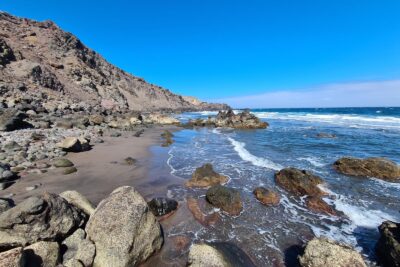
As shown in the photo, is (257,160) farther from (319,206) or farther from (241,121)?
(241,121)

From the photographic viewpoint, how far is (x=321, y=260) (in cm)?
440

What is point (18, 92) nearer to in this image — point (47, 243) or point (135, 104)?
point (47, 243)

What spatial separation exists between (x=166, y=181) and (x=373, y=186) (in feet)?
27.1

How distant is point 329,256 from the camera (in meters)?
4.38

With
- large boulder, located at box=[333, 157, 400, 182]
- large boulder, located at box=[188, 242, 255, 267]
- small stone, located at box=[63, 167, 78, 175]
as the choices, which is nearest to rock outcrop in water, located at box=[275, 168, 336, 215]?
large boulder, located at box=[333, 157, 400, 182]

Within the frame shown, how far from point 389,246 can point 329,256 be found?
5.14 ft

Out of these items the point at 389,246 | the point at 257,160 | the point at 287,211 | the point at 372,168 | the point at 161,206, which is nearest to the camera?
the point at 389,246

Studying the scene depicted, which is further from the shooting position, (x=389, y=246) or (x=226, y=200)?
(x=226, y=200)

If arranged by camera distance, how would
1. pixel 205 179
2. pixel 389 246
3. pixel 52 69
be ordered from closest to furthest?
pixel 389 246 → pixel 205 179 → pixel 52 69

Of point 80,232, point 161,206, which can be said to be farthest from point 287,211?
point 80,232

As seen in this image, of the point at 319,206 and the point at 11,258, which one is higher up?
the point at 11,258

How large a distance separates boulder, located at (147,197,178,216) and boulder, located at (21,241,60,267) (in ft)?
9.10

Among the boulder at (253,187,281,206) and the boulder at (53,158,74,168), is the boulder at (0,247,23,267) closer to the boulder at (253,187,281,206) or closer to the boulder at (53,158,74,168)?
the boulder at (253,187,281,206)

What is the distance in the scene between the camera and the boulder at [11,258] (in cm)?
347
